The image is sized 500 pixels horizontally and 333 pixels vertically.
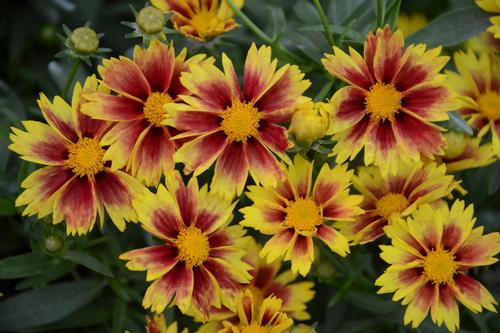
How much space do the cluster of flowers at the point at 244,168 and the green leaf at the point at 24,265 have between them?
16 cm

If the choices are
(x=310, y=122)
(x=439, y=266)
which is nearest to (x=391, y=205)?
(x=439, y=266)

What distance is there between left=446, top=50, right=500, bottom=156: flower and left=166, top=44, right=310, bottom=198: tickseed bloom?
411mm

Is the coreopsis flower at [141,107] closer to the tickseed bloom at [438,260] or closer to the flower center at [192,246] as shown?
the flower center at [192,246]

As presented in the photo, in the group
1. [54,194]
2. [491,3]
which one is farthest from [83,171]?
[491,3]

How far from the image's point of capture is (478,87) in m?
1.64

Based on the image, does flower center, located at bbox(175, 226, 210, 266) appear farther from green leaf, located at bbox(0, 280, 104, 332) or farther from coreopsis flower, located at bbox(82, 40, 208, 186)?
green leaf, located at bbox(0, 280, 104, 332)

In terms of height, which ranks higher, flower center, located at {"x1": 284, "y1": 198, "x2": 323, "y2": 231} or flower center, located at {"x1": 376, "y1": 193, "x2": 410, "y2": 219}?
flower center, located at {"x1": 376, "y1": 193, "x2": 410, "y2": 219}

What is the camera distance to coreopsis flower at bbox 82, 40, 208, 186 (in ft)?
4.49

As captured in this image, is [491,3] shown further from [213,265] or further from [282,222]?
[213,265]

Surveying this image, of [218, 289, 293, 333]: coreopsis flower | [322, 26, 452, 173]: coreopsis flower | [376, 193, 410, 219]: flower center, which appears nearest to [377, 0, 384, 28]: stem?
[322, 26, 452, 173]: coreopsis flower

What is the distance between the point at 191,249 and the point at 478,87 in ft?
2.17

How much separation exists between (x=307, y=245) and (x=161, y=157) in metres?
0.28

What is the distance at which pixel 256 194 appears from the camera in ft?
4.57

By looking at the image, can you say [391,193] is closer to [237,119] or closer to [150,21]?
[237,119]
